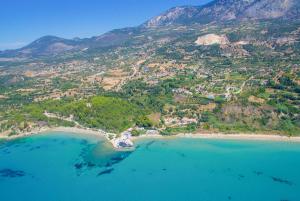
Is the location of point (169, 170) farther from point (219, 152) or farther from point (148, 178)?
point (219, 152)

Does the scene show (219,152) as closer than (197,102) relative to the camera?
Yes

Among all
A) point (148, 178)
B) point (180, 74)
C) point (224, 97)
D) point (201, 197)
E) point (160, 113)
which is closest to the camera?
point (201, 197)

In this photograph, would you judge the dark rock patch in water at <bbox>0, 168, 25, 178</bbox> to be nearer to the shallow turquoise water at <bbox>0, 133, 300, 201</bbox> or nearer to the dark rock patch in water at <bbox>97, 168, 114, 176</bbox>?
the shallow turquoise water at <bbox>0, 133, 300, 201</bbox>

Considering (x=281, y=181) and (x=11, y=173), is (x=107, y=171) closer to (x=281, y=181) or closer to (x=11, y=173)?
(x=11, y=173)

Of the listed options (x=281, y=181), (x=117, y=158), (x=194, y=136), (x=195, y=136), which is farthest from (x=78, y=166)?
(x=281, y=181)

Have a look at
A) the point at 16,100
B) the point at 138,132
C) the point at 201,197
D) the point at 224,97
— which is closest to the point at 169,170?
the point at 201,197

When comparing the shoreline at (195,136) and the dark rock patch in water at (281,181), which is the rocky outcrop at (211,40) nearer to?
the shoreline at (195,136)

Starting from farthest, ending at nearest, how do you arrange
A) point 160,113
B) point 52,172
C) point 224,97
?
1. point 224,97
2. point 160,113
3. point 52,172

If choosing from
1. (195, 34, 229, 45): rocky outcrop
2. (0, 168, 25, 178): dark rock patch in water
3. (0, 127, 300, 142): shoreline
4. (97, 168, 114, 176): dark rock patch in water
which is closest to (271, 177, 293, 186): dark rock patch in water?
(0, 127, 300, 142): shoreline

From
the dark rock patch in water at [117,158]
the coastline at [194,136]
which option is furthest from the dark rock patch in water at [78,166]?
the coastline at [194,136]
